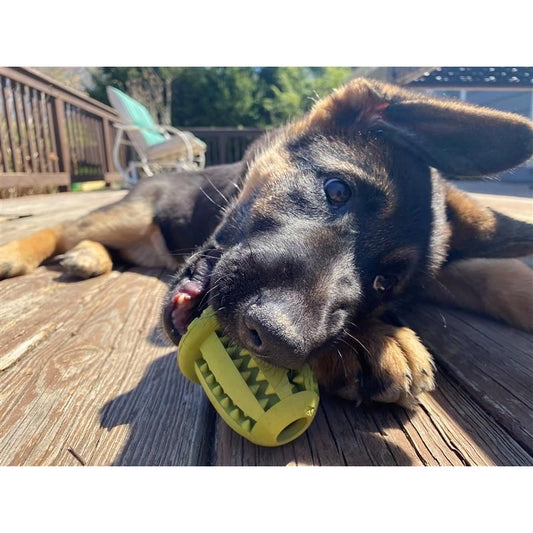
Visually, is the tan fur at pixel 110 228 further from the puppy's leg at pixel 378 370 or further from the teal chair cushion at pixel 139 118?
the teal chair cushion at pixel 139 118

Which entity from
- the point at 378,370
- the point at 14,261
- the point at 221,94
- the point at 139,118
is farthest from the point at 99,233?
the point at 221,94

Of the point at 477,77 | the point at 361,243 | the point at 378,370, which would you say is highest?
the point at 477,77

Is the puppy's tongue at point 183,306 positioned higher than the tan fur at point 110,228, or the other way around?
the puppy's tongue at point 183,306

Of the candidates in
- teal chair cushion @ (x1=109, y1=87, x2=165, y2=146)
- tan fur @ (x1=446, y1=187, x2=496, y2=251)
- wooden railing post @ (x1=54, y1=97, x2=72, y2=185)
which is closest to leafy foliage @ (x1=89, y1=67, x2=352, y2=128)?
teal chair cushion @ (x1=109, y1=87, x2=165, y2=146)

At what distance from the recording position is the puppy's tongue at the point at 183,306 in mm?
1744

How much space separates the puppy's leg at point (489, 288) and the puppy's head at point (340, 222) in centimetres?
39

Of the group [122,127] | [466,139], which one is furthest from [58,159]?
[466,139]

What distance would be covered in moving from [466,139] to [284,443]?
144 cm

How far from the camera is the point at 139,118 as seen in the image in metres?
10.4

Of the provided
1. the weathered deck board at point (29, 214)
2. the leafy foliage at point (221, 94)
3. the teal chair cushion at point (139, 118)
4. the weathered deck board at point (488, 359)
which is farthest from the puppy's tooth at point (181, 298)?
the leafy foliage at point (221, 94)

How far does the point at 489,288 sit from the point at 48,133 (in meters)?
7.04

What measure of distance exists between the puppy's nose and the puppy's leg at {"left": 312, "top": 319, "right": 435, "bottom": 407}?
1.09 feet

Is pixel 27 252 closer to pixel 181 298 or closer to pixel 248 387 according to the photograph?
pixel 181 298

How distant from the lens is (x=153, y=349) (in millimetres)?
1871
